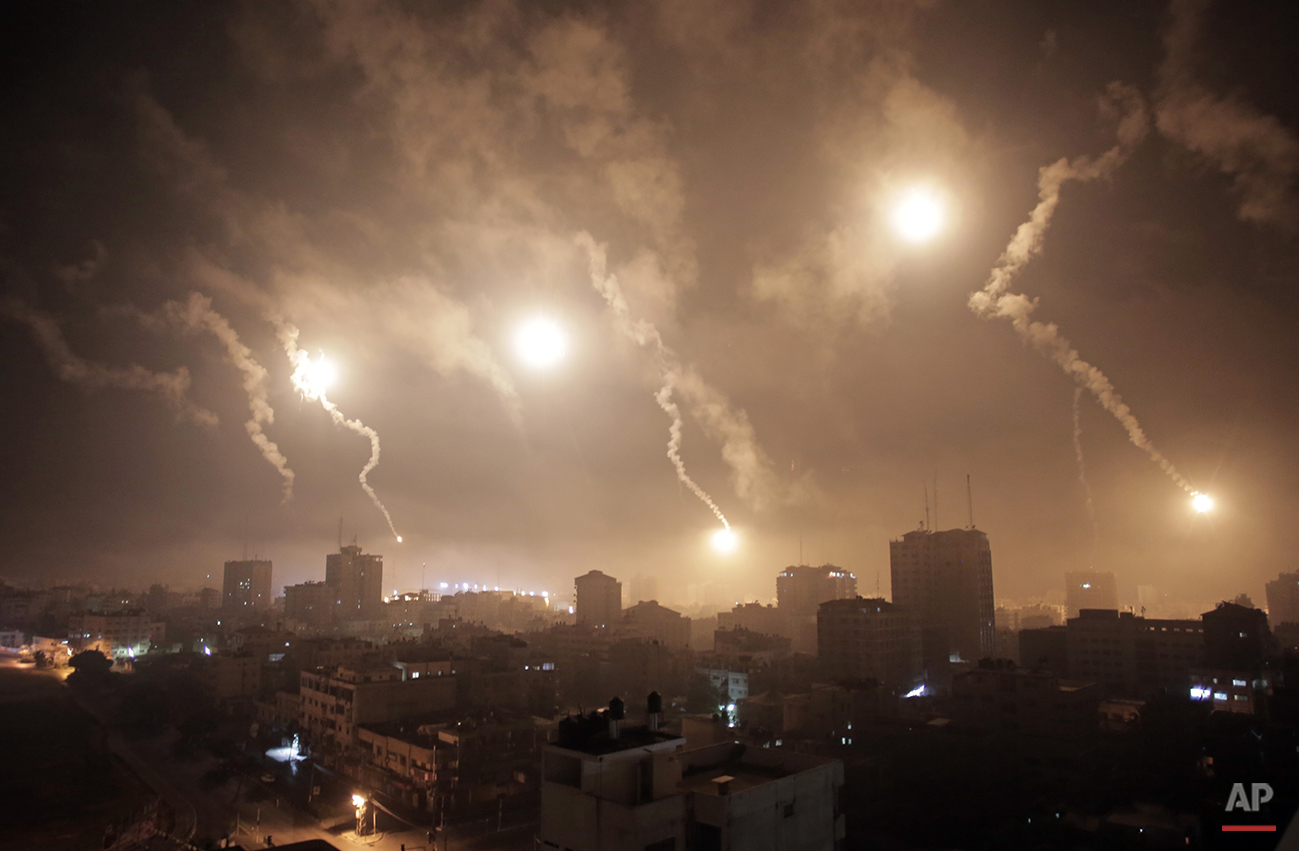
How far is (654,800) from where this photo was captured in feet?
21.7

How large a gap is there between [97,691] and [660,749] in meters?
35.4

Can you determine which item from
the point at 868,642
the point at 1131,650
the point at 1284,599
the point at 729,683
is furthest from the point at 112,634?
the point at 1284,599

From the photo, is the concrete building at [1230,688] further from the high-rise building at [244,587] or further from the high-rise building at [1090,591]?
the high-rise building at [244,587]

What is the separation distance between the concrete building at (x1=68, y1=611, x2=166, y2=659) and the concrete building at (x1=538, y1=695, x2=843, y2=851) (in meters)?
45.1

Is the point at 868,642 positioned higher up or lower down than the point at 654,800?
lower down

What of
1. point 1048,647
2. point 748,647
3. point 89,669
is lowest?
point 89,669

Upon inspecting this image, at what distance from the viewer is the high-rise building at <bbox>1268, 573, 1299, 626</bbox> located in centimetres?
3831

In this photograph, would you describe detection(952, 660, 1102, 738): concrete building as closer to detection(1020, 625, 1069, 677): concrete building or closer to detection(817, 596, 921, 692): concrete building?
detection(817, 596, 921, 692): concrete building

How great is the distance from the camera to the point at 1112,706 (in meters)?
22.3

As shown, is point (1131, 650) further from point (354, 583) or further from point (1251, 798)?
point (354, 583)

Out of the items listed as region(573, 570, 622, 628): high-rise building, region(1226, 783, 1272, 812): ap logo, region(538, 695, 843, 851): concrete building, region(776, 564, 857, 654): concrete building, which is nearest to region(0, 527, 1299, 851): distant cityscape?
region(538, 695, 843, 851): concrete building

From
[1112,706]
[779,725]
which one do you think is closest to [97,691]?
[779,725]

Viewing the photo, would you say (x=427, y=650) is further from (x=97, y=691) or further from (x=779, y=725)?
(x=97, y=691)

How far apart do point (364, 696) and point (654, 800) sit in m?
17.9
